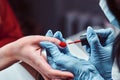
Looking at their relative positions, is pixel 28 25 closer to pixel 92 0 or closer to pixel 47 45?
pixel 92 0

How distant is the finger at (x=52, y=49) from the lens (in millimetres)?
881

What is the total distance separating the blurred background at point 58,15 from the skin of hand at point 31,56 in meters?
0.66

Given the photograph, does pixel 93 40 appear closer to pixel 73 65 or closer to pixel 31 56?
pixel 73 65

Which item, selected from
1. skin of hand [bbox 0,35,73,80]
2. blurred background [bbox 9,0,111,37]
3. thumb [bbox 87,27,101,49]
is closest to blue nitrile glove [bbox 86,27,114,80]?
thumb [bbox 87,27,101,49]

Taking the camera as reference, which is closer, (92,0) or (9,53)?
(9,53)

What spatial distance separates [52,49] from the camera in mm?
898

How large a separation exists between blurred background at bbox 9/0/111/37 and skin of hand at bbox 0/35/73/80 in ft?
2.16

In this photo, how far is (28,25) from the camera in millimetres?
2041

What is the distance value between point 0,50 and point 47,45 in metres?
0.31

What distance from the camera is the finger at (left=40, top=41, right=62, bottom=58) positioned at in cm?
88

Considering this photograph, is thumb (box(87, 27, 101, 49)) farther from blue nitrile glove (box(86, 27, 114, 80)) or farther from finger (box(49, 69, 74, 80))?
finger (box(49, 69, 74, 80))

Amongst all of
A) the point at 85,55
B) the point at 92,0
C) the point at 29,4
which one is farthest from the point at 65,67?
the point at 29,4

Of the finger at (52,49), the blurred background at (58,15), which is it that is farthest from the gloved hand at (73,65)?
the blurred background at (58,15)

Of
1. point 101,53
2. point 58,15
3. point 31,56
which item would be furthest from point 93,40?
point 58,15
